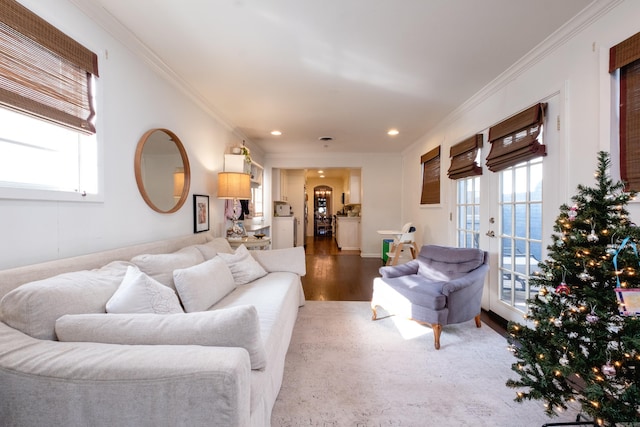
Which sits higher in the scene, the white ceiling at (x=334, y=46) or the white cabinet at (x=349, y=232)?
the white ceiling at (x=334, y=46)

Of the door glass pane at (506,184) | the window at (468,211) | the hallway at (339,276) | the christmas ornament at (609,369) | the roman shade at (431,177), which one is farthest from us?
the roman shade at (431,177)

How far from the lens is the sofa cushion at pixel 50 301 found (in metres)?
1.10

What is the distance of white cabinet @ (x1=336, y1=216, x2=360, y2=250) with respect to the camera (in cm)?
830

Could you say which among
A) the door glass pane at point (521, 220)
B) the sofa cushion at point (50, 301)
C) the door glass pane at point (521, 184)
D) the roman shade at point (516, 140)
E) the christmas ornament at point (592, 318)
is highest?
the roman shade at point (516, 140)

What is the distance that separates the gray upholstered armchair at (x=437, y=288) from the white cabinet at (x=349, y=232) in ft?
16.5

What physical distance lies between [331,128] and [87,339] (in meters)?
4.17

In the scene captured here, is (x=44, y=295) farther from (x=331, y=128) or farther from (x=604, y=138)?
(x=331, y=128)

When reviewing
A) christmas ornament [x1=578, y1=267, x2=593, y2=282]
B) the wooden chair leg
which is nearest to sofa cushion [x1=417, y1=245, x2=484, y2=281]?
the wooden chair leg

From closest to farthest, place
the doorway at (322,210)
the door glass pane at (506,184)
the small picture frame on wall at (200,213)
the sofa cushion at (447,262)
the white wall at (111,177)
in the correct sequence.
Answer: the white wall at (111,177) < the sofa cushion at (447,262) < the door glass pane at (506,184) < the small picture frame on wall at (200,213) < the doorway at (322,210)

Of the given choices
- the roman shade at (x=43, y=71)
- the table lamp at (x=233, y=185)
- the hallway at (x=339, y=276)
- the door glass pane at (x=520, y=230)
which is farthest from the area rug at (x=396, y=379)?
the roman shade at (x=43, y=71)

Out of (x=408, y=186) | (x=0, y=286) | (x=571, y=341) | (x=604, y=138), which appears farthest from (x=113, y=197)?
(x=408, y=186)

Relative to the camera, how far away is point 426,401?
5.71 ft

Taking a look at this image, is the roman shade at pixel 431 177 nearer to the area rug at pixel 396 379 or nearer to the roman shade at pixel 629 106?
the area rug at pixel 396 379

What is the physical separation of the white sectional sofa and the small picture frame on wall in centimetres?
177
